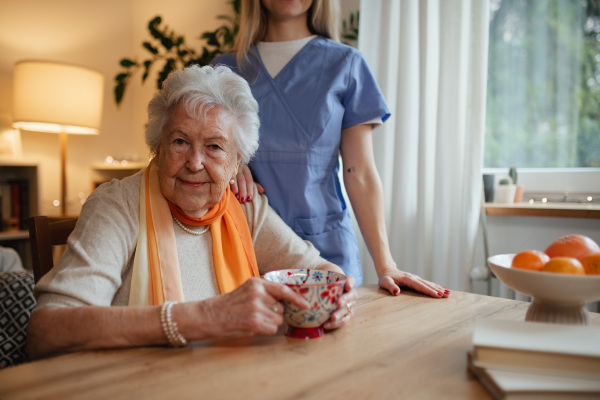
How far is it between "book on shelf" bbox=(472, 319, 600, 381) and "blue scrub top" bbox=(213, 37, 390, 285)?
31.5 inches

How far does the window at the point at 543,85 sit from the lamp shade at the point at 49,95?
8.92 feet

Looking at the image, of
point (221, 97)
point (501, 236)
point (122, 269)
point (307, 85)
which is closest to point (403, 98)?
point (501, 236)

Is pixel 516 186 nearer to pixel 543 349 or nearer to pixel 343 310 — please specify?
pixel 343 310

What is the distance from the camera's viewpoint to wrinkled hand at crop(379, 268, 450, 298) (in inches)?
45.1

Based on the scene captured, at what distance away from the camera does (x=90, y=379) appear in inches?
26.8

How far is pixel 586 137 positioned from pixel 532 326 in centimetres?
174

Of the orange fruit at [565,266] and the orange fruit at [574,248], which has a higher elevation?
the orange fruit at [574,248]

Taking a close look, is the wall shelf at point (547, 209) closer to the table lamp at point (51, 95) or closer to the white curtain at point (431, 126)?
the white curtain at point (431, 126)

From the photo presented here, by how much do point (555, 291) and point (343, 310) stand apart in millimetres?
363

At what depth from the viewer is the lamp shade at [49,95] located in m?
3.27

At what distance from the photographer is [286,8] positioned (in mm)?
1518

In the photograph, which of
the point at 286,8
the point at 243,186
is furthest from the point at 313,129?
the point at 286,8

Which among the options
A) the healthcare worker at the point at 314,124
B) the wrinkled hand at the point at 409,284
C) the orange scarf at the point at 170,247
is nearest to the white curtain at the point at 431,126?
the healthcare worker at the point at 314,124

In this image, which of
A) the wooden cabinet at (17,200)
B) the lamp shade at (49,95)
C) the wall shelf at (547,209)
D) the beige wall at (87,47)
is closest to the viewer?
the wall shelf at (547,209)
